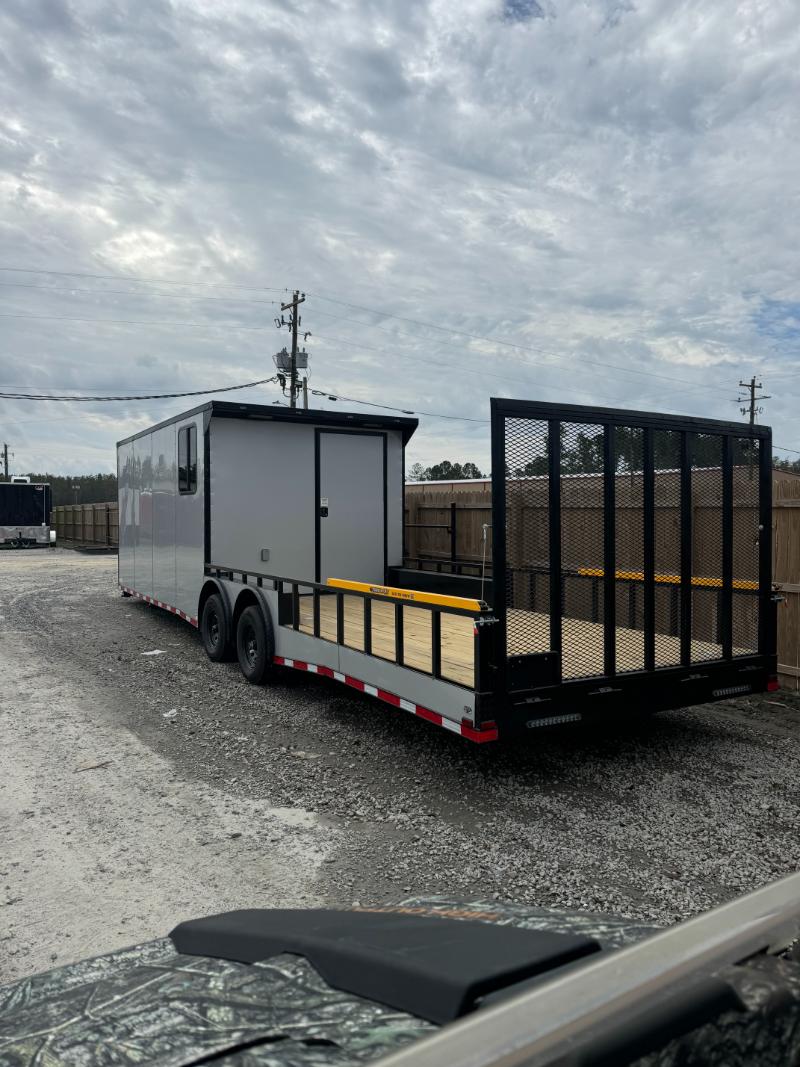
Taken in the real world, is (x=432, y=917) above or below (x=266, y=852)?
above

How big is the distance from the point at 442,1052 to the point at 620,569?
563 cm

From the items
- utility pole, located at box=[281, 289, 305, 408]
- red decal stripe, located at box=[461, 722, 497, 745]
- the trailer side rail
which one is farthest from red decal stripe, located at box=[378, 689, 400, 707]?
utility pole, located at box=[281, 289, 305, 408]

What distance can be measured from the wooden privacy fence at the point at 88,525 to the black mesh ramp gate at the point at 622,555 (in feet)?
96.8

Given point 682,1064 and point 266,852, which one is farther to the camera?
point 266,852

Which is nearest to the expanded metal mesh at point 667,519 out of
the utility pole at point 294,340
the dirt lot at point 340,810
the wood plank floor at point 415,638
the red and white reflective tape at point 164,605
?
the dirt lot at point 340,810

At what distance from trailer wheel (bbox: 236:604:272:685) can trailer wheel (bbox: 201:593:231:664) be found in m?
0.30

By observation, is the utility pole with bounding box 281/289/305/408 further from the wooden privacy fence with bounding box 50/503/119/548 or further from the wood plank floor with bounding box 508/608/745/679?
the wood plank floor with bounding box 508/608/745/679

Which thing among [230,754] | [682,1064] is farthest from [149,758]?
[682,1064]

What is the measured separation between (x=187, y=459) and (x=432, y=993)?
30.6 feet

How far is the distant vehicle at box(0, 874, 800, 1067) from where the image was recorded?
91 cm

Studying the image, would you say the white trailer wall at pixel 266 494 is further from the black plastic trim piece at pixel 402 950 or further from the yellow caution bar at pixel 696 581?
the black plastic trim piece at pixel 402 950

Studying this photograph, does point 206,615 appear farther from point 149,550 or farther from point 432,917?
point 432,917

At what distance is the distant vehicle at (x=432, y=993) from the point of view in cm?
91

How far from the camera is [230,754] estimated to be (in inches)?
233
